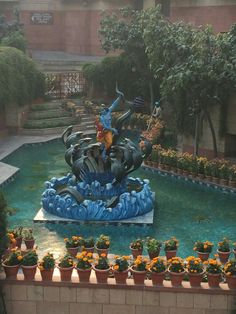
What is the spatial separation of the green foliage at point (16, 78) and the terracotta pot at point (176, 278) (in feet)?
54.2

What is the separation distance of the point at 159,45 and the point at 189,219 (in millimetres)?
7740

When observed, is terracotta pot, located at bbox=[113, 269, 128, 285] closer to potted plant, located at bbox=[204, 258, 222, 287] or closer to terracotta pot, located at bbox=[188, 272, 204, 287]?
terracotta pot, located at bbox=[188, 272, 204, 287]

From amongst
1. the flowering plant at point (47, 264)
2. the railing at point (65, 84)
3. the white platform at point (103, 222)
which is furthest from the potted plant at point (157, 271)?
the railing at point (65, 84)

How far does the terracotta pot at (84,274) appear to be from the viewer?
8.77 metres

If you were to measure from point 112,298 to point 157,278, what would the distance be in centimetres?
83

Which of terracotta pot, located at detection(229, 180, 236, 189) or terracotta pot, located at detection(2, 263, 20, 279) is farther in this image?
terracotta pot, located at detection(229, 180, 236, 189)

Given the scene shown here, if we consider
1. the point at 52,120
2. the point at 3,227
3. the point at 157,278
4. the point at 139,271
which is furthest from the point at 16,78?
the point at 157,278

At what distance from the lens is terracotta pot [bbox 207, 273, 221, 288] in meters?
8.59

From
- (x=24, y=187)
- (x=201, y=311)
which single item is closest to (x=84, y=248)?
(x=201, y=311)

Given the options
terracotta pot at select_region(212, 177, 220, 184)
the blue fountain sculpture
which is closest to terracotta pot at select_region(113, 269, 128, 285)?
the blue fountain sculpture

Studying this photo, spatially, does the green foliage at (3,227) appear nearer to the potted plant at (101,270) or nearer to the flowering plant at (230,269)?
the potted plant at (101,270)

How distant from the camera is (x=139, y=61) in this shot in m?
26.7

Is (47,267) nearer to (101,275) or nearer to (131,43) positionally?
(101,275)

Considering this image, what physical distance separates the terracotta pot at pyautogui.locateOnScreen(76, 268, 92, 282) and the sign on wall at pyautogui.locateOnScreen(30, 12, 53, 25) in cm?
3063
